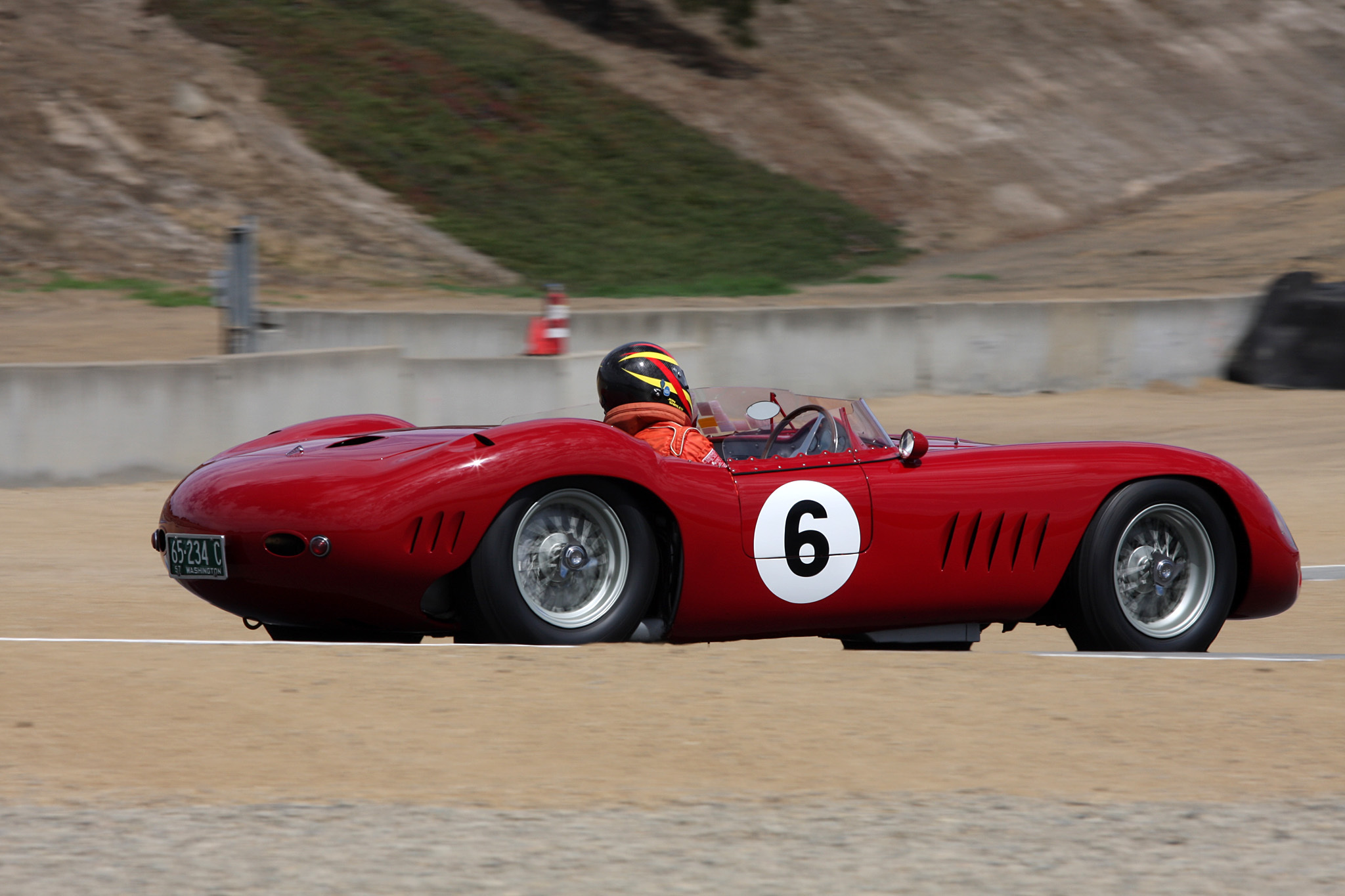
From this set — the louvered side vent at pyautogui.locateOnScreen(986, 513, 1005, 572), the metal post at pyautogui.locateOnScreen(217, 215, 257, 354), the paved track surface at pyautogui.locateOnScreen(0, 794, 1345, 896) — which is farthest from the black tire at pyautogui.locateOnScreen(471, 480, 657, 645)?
the metal post at pyautogui.locateOnScreen(217, 215, 257, 354)

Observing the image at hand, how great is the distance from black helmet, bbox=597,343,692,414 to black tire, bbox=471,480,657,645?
71 centimetres

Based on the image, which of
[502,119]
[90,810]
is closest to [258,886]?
[90,810]

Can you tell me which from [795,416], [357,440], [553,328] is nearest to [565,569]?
[357,440]

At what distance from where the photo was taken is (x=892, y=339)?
17500mm

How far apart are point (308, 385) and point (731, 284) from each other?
1492cm

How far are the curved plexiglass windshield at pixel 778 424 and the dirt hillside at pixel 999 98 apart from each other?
26694mm

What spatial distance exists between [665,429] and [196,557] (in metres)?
1.61

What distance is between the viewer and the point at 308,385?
12547 millimetres

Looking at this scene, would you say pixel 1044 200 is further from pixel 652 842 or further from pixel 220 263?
pixel 652 842

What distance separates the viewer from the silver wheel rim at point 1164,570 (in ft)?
20.1

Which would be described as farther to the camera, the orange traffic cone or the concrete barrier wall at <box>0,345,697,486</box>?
the orange traffic cone

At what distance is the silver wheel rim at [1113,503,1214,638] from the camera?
6133 mm

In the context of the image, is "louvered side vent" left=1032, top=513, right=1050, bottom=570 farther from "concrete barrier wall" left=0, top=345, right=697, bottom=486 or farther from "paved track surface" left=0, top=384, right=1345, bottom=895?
"concrete barrier wall" left=0, top=345, right=697, bottom=486

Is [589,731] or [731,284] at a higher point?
[731,284]
